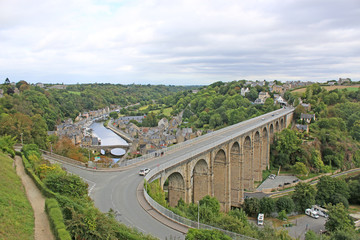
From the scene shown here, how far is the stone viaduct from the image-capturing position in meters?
25.9

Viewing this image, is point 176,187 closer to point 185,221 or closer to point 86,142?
point 185,221

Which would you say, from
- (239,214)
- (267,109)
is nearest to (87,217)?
(239,214)

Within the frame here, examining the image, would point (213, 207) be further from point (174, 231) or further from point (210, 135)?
point (210, 135)

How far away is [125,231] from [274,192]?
38.1 metres

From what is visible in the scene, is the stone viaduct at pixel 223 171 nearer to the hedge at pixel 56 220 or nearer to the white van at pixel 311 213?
the hedge at pixel 56 220

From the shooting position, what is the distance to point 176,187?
85.5 feet

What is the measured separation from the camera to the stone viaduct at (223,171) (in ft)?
85.0

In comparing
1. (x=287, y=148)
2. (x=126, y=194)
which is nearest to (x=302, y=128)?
(x=287, y=148)

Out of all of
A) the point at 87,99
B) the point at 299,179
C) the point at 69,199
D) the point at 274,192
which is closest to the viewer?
the point at 69,199

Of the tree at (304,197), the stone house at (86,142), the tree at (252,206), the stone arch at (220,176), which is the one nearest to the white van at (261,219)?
the tree at (252,206)

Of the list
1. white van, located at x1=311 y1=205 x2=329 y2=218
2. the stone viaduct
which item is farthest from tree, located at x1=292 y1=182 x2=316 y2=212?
the stone viaduct

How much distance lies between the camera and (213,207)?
2583 centimetres

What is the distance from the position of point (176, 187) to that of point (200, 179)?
568cm

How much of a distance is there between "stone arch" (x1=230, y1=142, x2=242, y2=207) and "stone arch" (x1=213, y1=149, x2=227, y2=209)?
5.49 m
